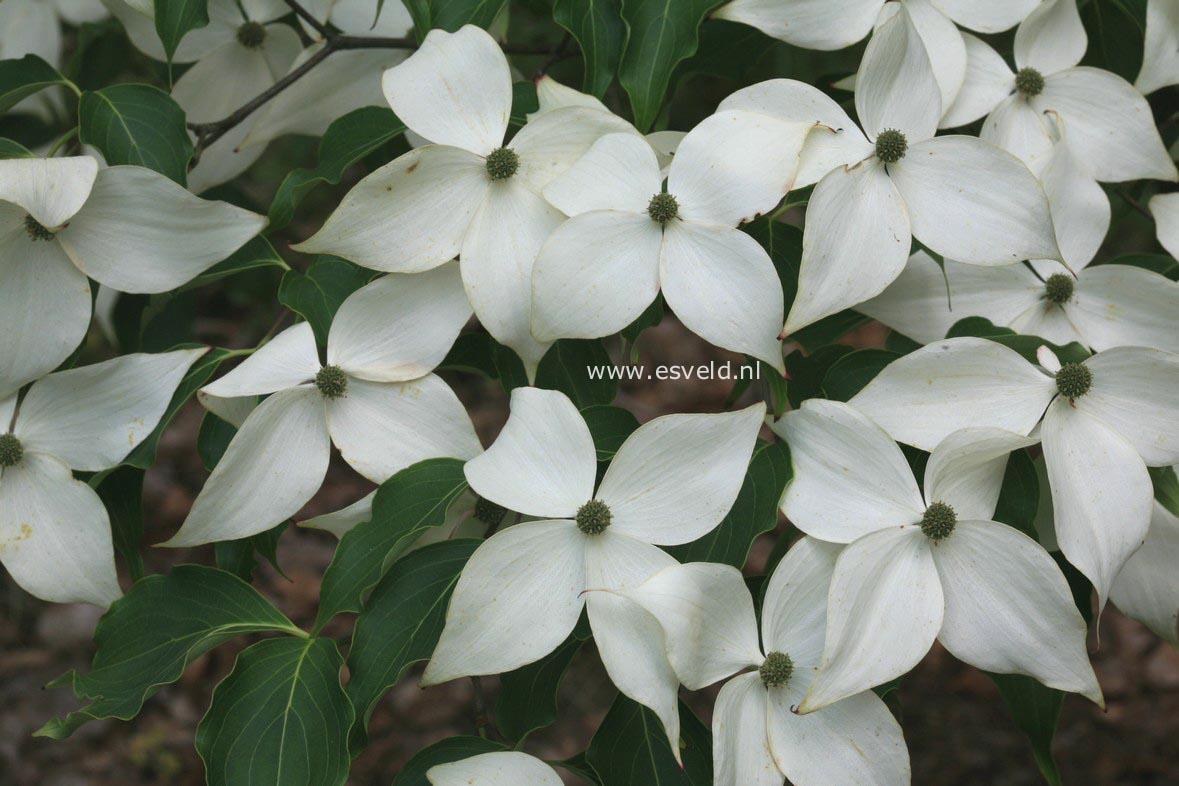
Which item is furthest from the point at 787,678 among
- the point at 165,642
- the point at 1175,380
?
A: the point at 165,642

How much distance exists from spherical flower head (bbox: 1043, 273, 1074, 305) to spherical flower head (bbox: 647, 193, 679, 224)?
28cm

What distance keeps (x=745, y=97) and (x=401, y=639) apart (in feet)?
1.27

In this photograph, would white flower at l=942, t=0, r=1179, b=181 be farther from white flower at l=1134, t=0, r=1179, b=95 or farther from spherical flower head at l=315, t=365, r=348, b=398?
spherical flower head at l=315, t=365, r=348, b=398

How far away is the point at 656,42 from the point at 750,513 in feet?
1.01

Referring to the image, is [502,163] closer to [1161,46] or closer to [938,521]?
[938,521]

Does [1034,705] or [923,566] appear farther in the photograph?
[1034,705]

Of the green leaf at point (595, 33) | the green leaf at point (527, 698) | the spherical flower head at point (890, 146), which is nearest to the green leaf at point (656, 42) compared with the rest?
the green leaf at point (595, 33)

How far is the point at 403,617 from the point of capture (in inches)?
23.7

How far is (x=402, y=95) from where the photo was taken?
0.62 meters

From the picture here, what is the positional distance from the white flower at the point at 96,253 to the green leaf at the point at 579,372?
20 cm

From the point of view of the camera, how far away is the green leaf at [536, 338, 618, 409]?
0.66 meters

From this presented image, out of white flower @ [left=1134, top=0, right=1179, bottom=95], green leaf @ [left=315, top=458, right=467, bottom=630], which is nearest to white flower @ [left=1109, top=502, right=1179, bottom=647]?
white flower @ [left=1134, top=0, right=1179, bottom=95]

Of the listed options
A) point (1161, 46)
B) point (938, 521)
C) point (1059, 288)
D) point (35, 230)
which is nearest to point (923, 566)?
point (938, 521)

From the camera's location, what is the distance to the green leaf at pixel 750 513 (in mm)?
584
